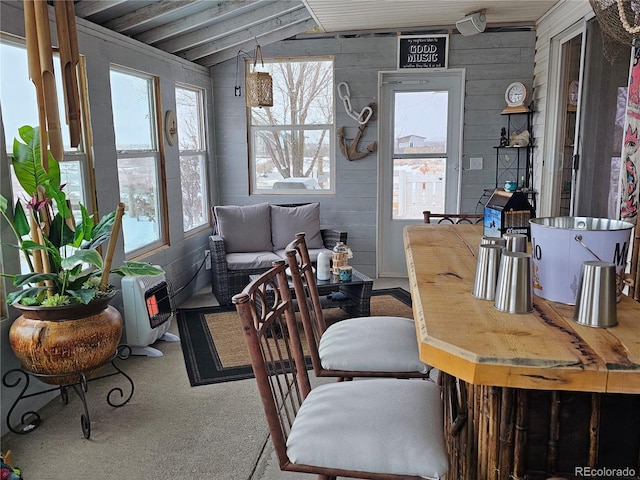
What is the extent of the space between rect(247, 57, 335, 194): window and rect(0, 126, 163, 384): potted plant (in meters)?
3.07

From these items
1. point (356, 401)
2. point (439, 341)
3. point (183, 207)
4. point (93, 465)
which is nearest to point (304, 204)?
point (183, 207)

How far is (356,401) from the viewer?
5.03ft

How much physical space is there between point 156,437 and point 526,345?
6.81ft

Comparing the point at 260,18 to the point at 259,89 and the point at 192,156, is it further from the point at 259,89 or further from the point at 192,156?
the point at 192,156

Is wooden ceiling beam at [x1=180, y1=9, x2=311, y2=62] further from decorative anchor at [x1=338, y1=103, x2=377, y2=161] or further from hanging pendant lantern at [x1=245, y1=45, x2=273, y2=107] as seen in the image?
decorative anchor at [x1=338, y1=103, x2=377, y2=161]

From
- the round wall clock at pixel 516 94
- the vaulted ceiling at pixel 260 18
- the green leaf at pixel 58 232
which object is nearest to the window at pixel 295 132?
the vaulted ceiling at pixel 260 18

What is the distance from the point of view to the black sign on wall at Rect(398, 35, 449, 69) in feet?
17.0

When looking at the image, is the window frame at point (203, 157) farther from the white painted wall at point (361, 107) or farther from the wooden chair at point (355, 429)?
the wooden chair at point (355, 429)

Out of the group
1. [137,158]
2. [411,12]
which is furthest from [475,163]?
[137,158]

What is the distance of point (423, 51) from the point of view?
521 centimetres

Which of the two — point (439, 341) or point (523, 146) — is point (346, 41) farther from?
point (439, 341)

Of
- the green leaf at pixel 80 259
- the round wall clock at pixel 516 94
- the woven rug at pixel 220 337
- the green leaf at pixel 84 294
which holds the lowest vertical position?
the woven rug at pixel 220 337

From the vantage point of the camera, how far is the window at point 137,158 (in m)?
3.90

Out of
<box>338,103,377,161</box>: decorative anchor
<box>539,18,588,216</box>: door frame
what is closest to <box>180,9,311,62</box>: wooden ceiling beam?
<box>338,103,377,161</box>: decorative anchor
